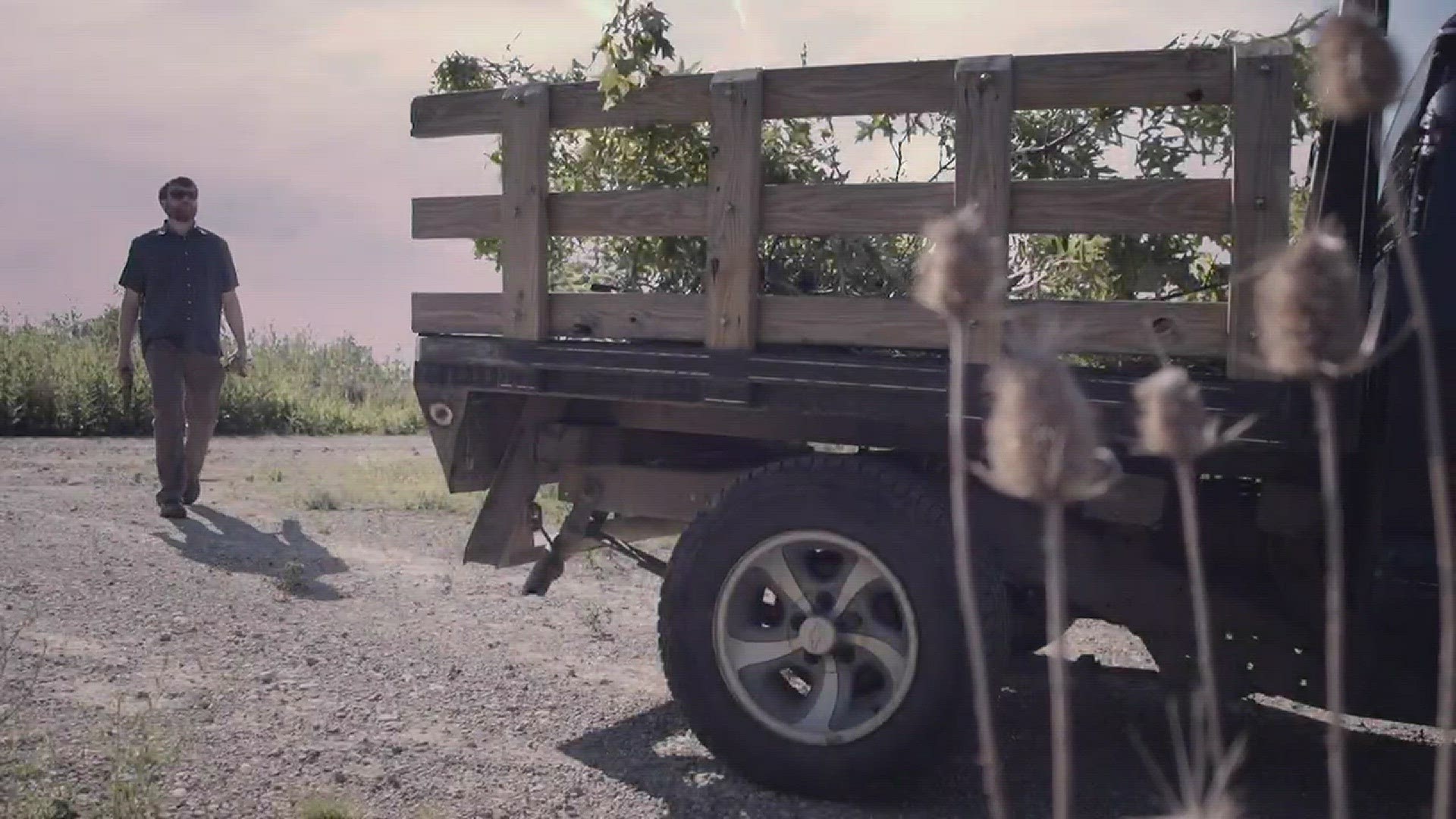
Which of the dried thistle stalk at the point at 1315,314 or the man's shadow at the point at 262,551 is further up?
the dried thistle stalk at the point at 1315,314

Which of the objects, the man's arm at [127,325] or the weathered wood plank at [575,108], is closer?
the weathered wood plank at [575,108]

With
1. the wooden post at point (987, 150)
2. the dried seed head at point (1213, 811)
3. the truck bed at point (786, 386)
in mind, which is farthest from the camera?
the wooden post at point (987, 150)

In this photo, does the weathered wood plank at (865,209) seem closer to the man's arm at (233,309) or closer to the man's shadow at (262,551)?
the man's shadow at (262,551)

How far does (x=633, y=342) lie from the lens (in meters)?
4.84

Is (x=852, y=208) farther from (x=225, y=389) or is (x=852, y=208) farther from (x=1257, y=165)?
(x=225, y=389)

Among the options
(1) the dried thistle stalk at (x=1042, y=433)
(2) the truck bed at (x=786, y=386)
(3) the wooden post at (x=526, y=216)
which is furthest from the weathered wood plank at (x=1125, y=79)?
(1) the dried thistle stalk at (x=1042, y=433)

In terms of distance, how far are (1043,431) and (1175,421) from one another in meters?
0.23

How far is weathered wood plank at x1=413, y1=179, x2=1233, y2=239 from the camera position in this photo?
3.99 meters

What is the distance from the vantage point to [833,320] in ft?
14.5

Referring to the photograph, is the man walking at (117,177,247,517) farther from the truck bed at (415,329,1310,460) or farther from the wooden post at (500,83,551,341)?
the wooden post at (500,83,551,341)

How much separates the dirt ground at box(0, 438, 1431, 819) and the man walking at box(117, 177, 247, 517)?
18.8 inches

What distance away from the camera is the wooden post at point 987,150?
13.6 ft

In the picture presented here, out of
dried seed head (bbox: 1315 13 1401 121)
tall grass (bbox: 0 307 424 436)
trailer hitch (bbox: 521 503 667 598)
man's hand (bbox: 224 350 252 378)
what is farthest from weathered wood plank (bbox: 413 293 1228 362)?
tall grass (bbox: 0 307 424 436)

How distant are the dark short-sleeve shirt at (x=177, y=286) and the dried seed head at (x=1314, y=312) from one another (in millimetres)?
8699
